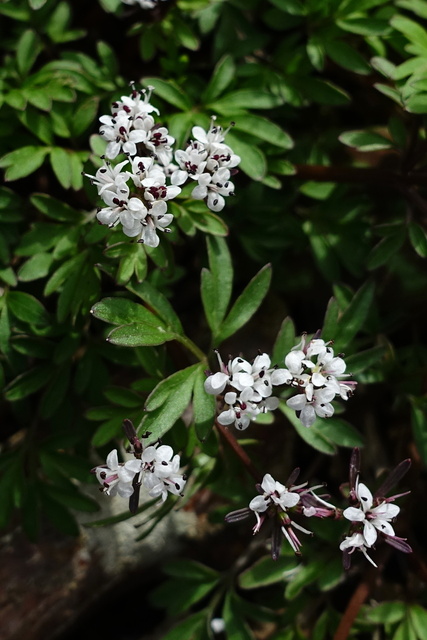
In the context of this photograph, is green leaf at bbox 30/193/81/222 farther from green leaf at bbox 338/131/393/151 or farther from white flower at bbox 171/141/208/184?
green leaf at bbox 338/131/393/151

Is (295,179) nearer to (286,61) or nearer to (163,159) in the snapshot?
(286,61)

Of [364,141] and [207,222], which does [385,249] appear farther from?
[207,222]

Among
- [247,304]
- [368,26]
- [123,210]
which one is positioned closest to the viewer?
[123,210]

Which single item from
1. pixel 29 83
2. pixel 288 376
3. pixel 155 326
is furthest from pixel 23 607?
pixel 29 83

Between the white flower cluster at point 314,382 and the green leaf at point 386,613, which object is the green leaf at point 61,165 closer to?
the white flower cluster at point 314,382

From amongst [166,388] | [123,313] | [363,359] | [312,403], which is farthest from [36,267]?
[363,359]

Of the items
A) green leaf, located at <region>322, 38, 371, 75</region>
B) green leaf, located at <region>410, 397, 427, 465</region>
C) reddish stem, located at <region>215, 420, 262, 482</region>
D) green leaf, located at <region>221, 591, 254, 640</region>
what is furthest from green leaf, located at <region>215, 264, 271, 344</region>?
green leaf, located at <region>221, 591, 254, 640</region>
